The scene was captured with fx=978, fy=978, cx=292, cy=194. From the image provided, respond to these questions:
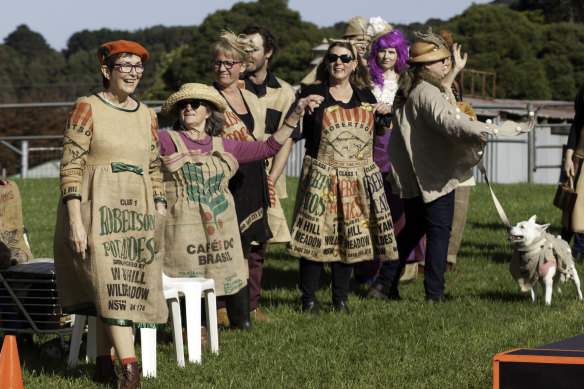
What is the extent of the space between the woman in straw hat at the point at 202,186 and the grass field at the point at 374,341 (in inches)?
23.2

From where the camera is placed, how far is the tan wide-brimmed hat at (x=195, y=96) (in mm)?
6492

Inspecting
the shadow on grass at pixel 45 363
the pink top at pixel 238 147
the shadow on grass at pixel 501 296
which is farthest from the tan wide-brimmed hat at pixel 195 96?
the shadow on grass at pixel 501 296

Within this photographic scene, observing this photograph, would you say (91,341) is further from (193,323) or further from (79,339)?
(193,323)

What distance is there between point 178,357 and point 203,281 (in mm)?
515

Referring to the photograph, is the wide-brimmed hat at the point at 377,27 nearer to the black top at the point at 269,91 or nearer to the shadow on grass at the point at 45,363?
the black top at the point at 269,91

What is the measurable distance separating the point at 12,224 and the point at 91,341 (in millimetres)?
1248

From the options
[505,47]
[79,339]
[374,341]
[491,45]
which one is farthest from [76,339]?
[505,47]

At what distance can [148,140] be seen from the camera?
5480 millimetres

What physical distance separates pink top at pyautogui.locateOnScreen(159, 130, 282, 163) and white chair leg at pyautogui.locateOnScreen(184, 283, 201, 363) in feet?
3.09

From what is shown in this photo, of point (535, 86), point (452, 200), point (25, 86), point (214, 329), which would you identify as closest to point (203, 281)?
point (214, 329)

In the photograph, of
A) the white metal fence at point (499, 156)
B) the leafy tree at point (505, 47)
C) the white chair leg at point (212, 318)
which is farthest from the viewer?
the leafy tree at point (505, 47)

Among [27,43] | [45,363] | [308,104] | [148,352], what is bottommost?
[45,363]

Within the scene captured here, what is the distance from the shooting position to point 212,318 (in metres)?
6.43

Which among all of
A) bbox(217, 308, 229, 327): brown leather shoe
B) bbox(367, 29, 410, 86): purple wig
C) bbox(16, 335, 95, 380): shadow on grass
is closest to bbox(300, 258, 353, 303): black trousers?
bbox(217, 308, 229, 327): brown leather shoe
